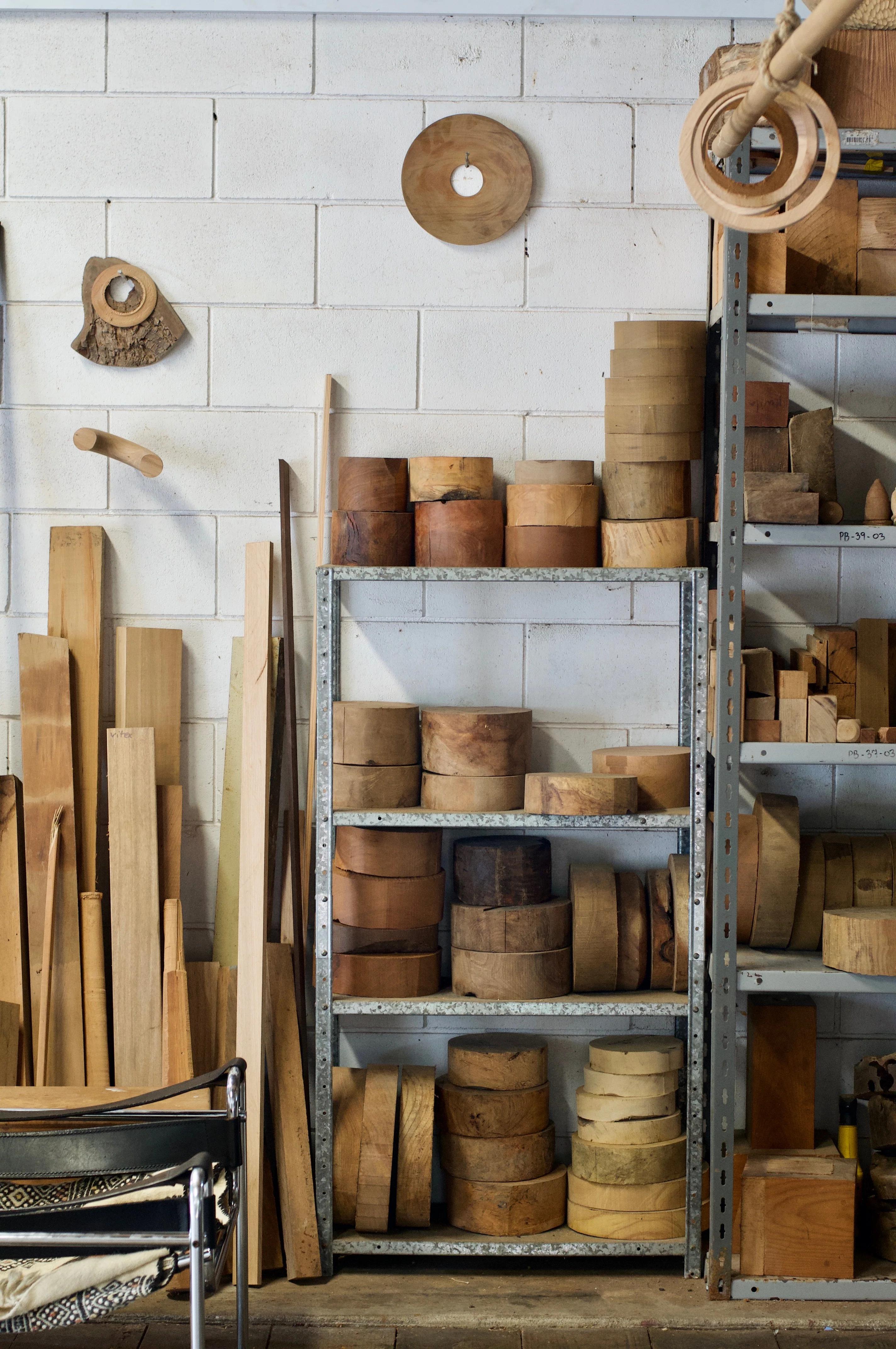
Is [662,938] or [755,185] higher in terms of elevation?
[755,185]

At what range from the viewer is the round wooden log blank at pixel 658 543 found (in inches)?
96.3

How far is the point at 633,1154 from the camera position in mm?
2463

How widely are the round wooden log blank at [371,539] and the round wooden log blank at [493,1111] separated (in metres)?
1.15

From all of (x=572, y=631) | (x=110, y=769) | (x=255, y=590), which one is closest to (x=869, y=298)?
(x=572, y=631)

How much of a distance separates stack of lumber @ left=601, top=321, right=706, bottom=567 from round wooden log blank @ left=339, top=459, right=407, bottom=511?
464 mm

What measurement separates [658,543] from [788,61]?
130 centimetres

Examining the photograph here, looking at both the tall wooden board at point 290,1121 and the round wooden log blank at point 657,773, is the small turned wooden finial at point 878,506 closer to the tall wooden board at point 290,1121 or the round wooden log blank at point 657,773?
the round wooden log blank at point 657,773

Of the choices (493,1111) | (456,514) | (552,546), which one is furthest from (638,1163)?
(456,514)

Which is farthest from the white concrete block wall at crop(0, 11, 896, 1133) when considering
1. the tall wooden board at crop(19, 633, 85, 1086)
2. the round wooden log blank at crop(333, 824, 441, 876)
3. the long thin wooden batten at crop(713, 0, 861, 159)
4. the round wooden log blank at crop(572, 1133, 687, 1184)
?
the long thin wooden batten at crop(713, 0, 861, 159)

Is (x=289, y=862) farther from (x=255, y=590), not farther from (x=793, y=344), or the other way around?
(x=793, y=344)

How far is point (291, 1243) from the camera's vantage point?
2.43m

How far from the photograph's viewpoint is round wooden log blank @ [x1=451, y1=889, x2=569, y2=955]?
244cm

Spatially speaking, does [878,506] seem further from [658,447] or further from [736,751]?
[736,751]

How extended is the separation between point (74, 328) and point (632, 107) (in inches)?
54.1
